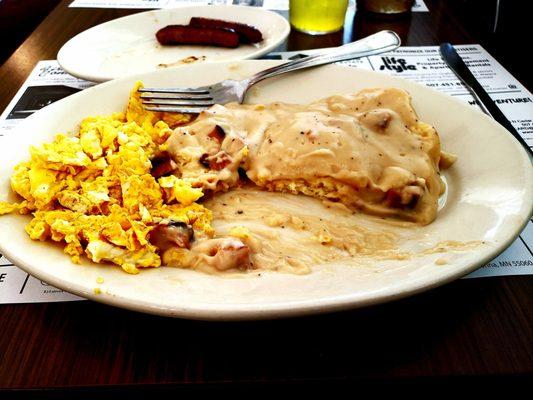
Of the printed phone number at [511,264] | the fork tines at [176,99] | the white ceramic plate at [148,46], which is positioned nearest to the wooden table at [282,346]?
the printed phone number at [511,264]

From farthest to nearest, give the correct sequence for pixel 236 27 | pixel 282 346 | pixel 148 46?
pixel 148 46, pixel 236 27, pixel 282 346

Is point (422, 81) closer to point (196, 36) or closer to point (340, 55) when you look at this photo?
point (340, 55)

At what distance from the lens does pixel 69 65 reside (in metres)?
1.90

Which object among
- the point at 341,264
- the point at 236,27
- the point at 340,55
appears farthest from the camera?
the point at 236,27

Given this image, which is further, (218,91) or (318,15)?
(318,15)

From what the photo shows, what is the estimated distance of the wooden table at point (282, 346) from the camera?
0.87 metres

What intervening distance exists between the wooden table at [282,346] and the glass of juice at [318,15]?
1673mm

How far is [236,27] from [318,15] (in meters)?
0.44

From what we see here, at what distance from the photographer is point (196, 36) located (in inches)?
84.8

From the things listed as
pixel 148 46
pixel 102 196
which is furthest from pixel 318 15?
pixel 102 196

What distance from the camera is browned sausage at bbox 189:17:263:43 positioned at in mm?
2111

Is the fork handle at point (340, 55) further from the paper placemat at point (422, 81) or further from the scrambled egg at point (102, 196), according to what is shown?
the scrambled egg at point (102, 196)

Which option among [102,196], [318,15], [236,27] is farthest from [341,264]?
[318,15]

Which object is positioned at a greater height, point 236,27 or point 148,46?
point 236,27
